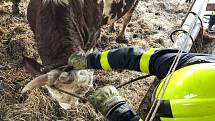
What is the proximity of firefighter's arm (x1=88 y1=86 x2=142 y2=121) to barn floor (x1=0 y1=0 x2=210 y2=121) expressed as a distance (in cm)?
158

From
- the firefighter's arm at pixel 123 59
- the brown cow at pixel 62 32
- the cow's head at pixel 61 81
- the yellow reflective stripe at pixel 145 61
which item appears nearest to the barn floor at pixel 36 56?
the brown cow at pixel 62 32

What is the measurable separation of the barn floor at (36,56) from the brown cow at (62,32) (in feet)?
1.71

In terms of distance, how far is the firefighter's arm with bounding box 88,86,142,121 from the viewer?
6.53ft

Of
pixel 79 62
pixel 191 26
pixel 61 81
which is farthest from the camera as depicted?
pixel 191 26

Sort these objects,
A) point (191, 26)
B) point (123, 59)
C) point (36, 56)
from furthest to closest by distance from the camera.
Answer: point (36, 56)
point (191, 26)
point (123, 59)

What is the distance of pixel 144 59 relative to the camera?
2062 mm

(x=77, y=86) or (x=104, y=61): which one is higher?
(x=104, y=61)

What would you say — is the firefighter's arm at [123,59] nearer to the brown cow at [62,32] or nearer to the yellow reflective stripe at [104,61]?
the yellow reflective stripe at [104,61]

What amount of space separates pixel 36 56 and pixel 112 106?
2.52 metres

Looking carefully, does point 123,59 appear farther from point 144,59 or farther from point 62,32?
point 62,32

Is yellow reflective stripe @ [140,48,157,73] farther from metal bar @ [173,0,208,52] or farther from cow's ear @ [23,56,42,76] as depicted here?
metal bar @ [173,0,208,52]

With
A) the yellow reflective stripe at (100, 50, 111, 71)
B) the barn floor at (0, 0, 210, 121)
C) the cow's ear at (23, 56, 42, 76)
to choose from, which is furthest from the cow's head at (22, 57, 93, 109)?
the barn floor at (0, 0, 210, 121)

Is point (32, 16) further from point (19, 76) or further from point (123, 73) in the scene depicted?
point (123, 73)

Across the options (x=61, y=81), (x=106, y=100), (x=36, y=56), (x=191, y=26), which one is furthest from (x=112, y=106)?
(x=36, y=56)
